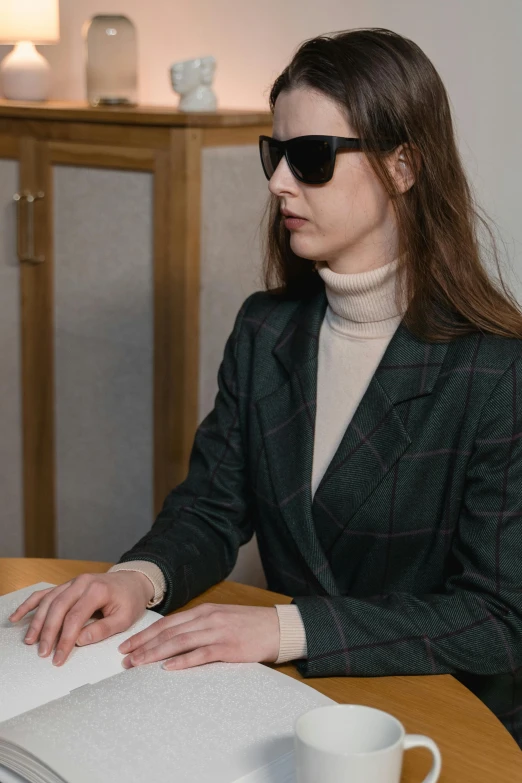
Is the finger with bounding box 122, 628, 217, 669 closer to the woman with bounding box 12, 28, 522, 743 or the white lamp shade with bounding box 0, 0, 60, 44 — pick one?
the woman with bounding box 12, 28, 522, 743

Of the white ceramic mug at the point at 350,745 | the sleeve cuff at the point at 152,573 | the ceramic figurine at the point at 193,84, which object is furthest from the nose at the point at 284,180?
the ceramic figurine at the point at 193,84

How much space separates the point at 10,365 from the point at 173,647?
209 cm

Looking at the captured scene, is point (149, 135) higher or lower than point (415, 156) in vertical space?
higher

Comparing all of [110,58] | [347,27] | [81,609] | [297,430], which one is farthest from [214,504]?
[110,58]

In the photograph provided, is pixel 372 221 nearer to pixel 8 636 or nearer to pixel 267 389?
pixel 267 389

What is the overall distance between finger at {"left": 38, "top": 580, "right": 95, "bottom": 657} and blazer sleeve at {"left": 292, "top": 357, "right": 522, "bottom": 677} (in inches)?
11.2

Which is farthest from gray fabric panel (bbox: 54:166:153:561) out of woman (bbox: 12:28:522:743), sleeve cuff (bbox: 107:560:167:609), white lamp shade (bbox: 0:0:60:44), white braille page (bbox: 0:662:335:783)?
white braille page (bbox: 0:662:335:783)

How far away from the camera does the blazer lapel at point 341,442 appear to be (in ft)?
5.02

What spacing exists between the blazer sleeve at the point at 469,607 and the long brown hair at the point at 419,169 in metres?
0.13

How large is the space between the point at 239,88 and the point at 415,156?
1637 millimetres

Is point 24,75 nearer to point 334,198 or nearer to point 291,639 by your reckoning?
point 334,198

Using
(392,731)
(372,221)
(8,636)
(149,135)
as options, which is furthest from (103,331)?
(392,731)

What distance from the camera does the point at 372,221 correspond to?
1542 millimetres

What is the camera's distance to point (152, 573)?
1452mm
